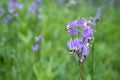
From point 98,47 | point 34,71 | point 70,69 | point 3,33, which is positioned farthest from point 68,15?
point 34,71

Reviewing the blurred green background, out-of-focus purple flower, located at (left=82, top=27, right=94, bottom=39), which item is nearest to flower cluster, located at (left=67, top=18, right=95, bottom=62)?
out-of-focus purple flower, located at (left=82, top=27, right=94, bottom=39)

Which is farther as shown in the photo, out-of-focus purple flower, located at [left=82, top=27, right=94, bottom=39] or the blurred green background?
the blurred green background

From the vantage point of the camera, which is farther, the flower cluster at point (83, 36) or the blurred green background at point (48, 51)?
the blurred green background at point (48, 51)

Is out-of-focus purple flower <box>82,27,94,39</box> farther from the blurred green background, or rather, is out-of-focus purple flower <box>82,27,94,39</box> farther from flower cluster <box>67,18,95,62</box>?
the blurred green background

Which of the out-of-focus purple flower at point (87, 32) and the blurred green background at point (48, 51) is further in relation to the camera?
the blurred green background at point (48, 51)

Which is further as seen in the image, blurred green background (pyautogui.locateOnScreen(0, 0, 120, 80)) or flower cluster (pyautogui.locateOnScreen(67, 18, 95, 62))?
blurred green background (pyautogui.locateOnScreen(0, 0, 120, 80))

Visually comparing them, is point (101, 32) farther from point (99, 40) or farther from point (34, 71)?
point (34, 71)

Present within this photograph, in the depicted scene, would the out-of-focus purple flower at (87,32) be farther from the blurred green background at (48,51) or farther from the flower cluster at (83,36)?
the blurred green background at (48,51)

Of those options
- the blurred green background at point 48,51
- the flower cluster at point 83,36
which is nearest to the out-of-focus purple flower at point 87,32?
the flower cluster at point 83,36
